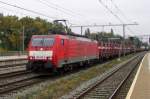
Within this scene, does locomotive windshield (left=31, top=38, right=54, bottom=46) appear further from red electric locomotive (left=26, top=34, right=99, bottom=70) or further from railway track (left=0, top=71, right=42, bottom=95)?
railway track (left=0, top=71, right=42, bottom=95)

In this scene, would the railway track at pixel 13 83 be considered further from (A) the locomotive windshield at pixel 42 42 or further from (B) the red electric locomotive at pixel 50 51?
(A) the locomotive windshield at pixel 42 42

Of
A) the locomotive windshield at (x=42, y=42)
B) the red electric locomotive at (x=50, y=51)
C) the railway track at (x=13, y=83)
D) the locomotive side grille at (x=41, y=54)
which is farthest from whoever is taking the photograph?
the locomotive windshield at (x=42, y=42)

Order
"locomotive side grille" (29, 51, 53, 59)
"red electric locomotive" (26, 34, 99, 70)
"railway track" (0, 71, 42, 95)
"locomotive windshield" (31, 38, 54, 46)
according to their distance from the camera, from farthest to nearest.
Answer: "locomotive windshield" (31, 38, 54, 46), "locomotive side grille" (29, 51, 53, 59), "red electric locomotive" (26, 34, 99, 70), "railway track" (0, 71, 42, 95)

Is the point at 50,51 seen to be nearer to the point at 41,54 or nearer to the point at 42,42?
the point at 41,54

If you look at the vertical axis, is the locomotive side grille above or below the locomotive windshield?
below

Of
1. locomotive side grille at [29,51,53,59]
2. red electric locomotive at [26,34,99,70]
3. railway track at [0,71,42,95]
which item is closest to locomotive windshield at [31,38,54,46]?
red electric locomotive at [26,34,99,70]

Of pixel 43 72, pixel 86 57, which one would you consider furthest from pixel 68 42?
pixel 86 57

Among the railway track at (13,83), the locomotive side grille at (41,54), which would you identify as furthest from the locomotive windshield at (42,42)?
the railway track at (13,83)

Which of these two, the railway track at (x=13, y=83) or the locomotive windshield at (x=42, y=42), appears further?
the locomotive windshield at (x=42, y=42)

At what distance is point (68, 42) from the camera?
89.6 ft

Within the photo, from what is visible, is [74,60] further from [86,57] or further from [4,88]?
[4,88]

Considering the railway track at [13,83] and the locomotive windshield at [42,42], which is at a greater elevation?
the locomotive windshield at [42,42]

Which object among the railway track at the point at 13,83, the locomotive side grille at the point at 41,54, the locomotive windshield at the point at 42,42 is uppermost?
the locomotive windshield at the point at 42,42

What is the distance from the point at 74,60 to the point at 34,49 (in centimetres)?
506
